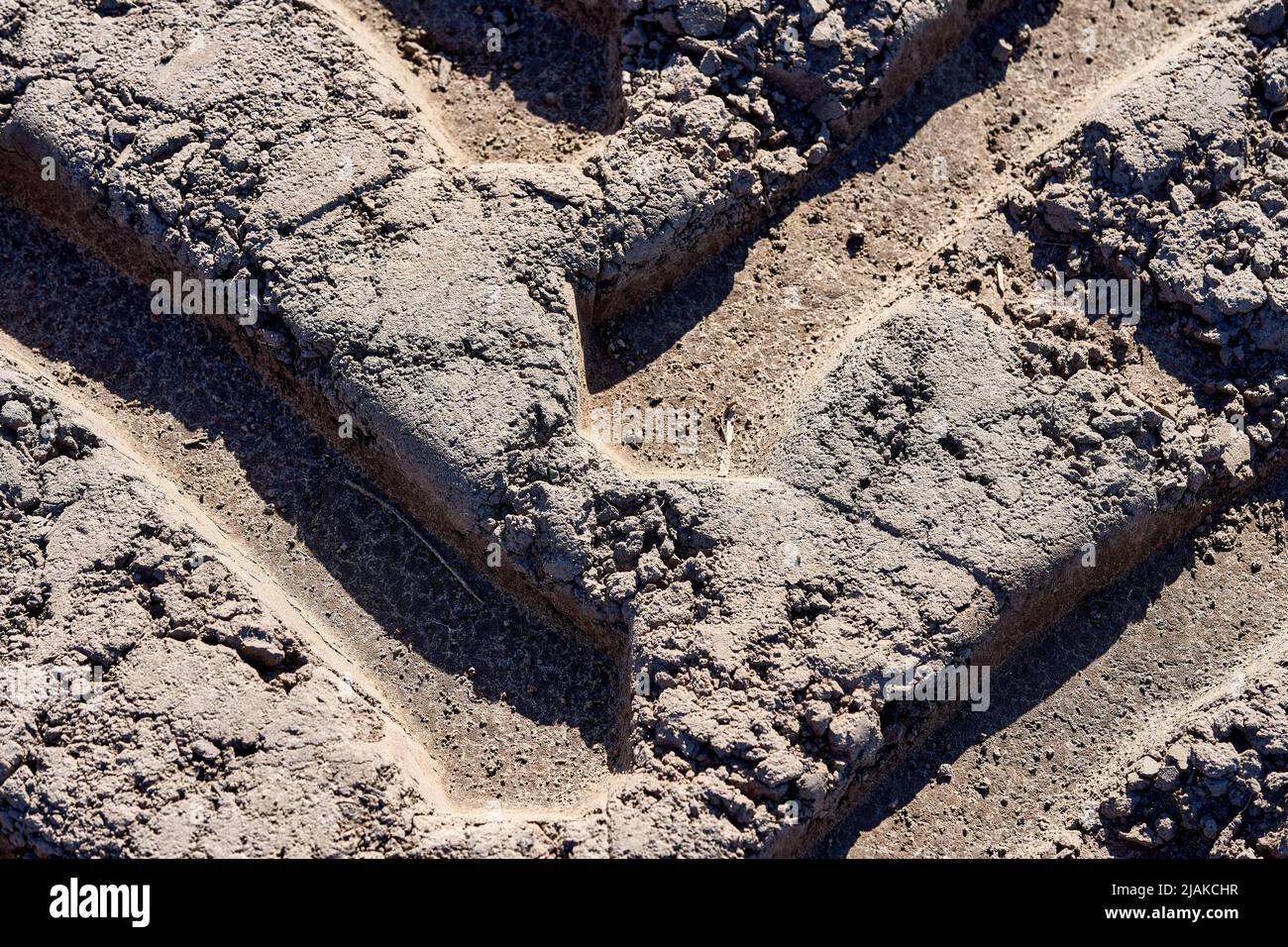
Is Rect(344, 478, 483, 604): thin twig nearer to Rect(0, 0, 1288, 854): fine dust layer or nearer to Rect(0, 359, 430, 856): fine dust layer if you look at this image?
Rect(0, 0, 1288, 854): fine dust layer

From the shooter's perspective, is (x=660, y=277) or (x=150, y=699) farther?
(x=660, y=277)

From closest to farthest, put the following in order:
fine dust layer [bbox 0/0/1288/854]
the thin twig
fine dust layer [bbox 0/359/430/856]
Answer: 1. fine dust layer [bbox 0/359/430/856]
2. fine dust layer [bbox 0/0/1288/854]
3. the thin twig

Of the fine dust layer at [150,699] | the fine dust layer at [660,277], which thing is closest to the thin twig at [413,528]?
the fine dust layer at [660,277]

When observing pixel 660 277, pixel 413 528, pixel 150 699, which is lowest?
pixel 150 699

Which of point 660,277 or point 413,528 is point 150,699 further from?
point 660,277

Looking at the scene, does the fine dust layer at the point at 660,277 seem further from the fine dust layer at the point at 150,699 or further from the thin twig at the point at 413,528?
the fine dust layer at the point at 150,699

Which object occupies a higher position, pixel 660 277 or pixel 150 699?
pixel 660 277

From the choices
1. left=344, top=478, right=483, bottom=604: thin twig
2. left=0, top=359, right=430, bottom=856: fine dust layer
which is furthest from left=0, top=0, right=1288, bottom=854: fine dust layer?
left=0, top=359, right=430, bottom=856: fine dust layer

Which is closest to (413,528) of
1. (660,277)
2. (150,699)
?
(150,699)

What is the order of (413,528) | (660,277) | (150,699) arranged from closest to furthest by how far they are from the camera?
1. (150,699)
2. (413,528)
3. (660,277)
